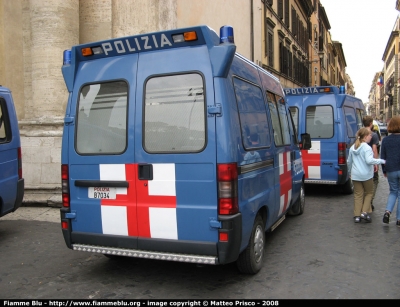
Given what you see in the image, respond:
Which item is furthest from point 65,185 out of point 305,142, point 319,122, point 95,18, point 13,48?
point 13,48

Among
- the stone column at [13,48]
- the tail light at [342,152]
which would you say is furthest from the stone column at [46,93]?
the tail light at [342,152]

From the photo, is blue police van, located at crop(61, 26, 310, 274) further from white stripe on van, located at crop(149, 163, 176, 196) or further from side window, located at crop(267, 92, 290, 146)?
side window, located at crop(267, 92, 290, 146)

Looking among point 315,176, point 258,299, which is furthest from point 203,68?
point 315,176

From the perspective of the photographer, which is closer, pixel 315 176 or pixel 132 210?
pixel 132 210

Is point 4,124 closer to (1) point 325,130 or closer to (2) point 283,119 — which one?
(2) point 283,119

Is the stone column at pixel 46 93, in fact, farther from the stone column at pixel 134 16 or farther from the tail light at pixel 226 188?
the tail light at pixel 226 188

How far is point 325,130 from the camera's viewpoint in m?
9.27

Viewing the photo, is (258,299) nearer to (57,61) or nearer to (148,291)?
(148,291)

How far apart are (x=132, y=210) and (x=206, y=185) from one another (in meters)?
0.83

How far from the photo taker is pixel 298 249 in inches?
214

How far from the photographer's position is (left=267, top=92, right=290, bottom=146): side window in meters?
5.44

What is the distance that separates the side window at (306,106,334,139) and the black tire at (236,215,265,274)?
5.16 m

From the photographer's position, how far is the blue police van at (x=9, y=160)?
6.19 m

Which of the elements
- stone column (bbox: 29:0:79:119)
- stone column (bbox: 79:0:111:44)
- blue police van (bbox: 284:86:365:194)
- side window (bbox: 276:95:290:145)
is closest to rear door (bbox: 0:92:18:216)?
stone column (bbox: 29:0:79:119)
